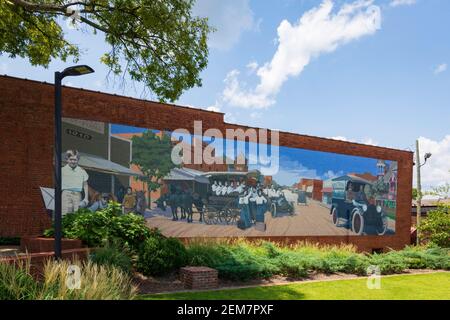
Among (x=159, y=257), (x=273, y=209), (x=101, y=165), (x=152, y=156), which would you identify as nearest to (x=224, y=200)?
(x=273, y=209)

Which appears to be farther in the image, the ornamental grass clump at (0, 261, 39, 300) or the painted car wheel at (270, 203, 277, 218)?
the painted car wheel at (270, 203, 277, 218)

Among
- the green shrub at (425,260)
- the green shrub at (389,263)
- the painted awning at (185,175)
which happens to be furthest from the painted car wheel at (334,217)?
the painted awning at (185,175)

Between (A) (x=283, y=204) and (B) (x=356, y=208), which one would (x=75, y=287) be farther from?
(B) (x=356, y=208)

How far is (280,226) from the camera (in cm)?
2288

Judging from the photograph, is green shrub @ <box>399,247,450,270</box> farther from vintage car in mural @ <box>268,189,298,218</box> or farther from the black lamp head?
the black lamp head

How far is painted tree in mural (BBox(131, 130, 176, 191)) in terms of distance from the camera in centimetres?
1831

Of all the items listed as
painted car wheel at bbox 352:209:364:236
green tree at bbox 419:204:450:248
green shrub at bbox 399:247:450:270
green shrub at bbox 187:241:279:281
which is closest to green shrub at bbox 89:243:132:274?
green shrub at bbox 187:241:279:281

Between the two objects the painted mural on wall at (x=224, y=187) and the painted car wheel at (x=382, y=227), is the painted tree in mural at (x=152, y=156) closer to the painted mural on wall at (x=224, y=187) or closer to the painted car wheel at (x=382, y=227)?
the painted mural on wall at (x=224, y=187)

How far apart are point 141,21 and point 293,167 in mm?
13160

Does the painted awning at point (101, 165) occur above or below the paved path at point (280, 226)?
above

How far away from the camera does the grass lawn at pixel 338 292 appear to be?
33.4ft

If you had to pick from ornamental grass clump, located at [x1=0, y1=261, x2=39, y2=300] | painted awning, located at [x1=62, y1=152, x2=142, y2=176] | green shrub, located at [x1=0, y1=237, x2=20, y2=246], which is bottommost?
green shrub, located at [x1=0, y1=237, x2=20, y2=246]

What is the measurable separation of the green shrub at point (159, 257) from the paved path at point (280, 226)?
6.11m

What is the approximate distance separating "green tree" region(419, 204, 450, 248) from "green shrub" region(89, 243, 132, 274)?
16995mm
